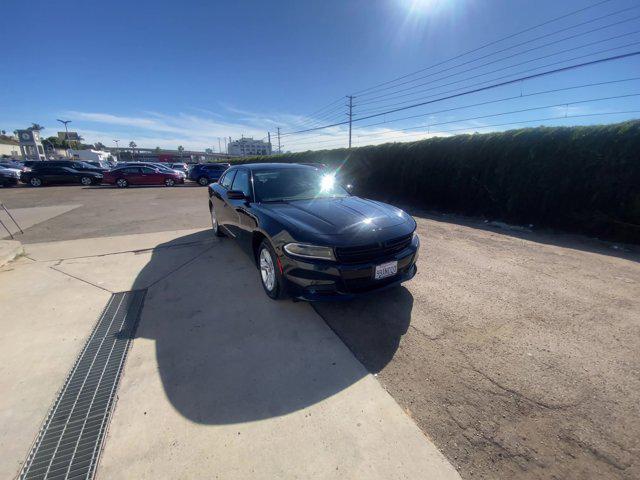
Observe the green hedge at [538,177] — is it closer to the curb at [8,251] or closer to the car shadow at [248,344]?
the car shadow at [248,344]

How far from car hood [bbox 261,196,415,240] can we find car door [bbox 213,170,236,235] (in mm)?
Result: 1441

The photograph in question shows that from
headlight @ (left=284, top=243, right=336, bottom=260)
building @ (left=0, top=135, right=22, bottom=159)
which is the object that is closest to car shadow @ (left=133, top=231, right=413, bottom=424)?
headlight @ (left=284, top=243, right=336, bottom=260)

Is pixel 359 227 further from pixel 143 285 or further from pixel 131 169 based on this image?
pixel 131 169

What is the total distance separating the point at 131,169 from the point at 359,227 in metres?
20.7

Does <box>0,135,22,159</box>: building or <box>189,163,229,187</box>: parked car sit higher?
<box>0,135,22,159</box>: building

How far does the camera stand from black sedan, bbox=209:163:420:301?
2680 millimetres

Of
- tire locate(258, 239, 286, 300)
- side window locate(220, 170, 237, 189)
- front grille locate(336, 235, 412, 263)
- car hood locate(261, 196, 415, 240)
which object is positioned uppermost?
side window locate(220, 170, 237, 189)

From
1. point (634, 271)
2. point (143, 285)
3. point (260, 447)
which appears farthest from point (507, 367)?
point (143, 285)

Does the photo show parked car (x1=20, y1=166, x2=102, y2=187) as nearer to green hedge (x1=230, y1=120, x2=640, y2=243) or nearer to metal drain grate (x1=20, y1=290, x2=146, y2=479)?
green hedge (x1=230, y1=120, x2=640, y2=243)

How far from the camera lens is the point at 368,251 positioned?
273 cm

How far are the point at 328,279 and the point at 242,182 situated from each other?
7.93 ft

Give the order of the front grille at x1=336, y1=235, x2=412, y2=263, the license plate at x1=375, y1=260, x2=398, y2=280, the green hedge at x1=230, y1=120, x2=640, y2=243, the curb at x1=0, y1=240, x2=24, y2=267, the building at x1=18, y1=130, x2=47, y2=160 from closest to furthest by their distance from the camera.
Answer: the front grille at x1=336, y1=235, x2=412, y2=263 < the license plate at x1=375, y1=260, x2=398, y2=280 < the curb at x1=0, y1=240, x2=24, y2=267 < the green hedge at x1=230, y1=120, x2=640, y2=243 < the building at x1=18, y1=130, x2=47, y2=160

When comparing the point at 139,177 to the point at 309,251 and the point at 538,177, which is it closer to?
the point at 309,251

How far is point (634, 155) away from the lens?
217 inches
